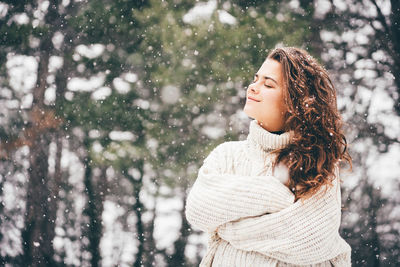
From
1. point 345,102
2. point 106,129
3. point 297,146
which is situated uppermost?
point 297,146

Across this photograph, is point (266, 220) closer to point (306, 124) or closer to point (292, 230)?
point (292, 230)

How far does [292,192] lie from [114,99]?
3.20m

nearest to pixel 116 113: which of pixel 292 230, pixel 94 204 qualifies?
pixel 94 204

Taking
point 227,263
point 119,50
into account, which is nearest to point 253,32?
point 119,50

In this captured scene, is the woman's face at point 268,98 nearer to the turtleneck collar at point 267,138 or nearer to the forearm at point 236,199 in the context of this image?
the turtleneck collar at point 267,138

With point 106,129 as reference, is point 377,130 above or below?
above

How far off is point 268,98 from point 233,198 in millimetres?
462

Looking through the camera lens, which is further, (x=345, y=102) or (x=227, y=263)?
(x=345, y=102)

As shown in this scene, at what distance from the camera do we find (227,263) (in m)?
1.23

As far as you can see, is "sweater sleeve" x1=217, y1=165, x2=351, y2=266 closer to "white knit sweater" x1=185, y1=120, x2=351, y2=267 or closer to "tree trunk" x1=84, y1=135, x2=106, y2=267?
"white knit sweater" x1=185, y1=120, x2=351, y2=267

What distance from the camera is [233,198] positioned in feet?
3.80

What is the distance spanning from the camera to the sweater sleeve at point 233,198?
1.15 meters

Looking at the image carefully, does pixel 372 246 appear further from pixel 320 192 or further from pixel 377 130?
pixel 320 192

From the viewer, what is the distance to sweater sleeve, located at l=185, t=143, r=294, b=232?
1151 mm
